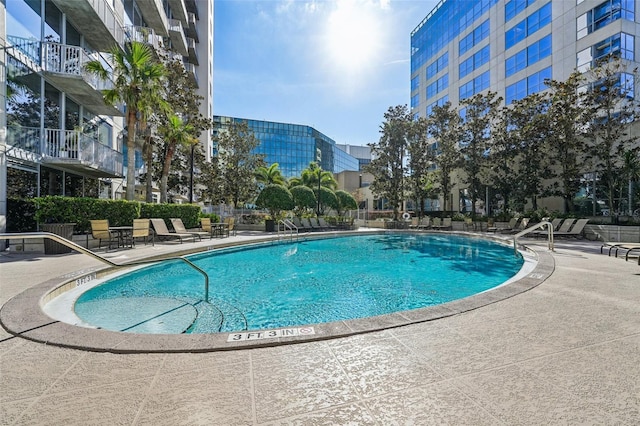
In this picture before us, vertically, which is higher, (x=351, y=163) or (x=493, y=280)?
(x=351, y=163)

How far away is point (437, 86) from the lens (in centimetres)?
3681

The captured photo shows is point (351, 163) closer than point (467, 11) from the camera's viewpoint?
No

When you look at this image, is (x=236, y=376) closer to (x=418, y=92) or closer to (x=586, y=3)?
(x=586, y=3)

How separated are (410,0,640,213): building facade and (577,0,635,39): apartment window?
0.05m

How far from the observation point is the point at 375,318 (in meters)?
3.67

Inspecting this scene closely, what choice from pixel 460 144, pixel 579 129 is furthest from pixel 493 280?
pixel 460 144

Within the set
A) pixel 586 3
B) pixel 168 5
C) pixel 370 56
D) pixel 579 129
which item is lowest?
pixel 579 129

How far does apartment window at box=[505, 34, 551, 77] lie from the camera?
23.3 metres

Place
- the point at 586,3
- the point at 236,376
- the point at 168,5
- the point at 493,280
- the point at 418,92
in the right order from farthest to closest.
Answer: the point at 418,92
the point at 168,5
the point at 586,3
the point at 493,280
the point at 236,376

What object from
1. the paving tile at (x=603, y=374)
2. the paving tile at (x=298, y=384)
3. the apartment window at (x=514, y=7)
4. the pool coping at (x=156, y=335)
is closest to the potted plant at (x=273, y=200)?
the pool coping at (x=156, y=335)

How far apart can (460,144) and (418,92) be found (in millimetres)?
19715

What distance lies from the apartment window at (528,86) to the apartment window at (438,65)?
36.0 ft

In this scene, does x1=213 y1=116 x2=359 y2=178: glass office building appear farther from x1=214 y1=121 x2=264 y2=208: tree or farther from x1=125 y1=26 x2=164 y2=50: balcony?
x1=125 y1=26 x2=164 y2=50: balcony

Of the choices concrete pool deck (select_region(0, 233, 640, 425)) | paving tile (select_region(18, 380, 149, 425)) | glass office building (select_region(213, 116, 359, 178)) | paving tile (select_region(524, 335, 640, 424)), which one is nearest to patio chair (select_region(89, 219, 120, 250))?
concrete pool deck (select_region(0, 233, 640, 425))
